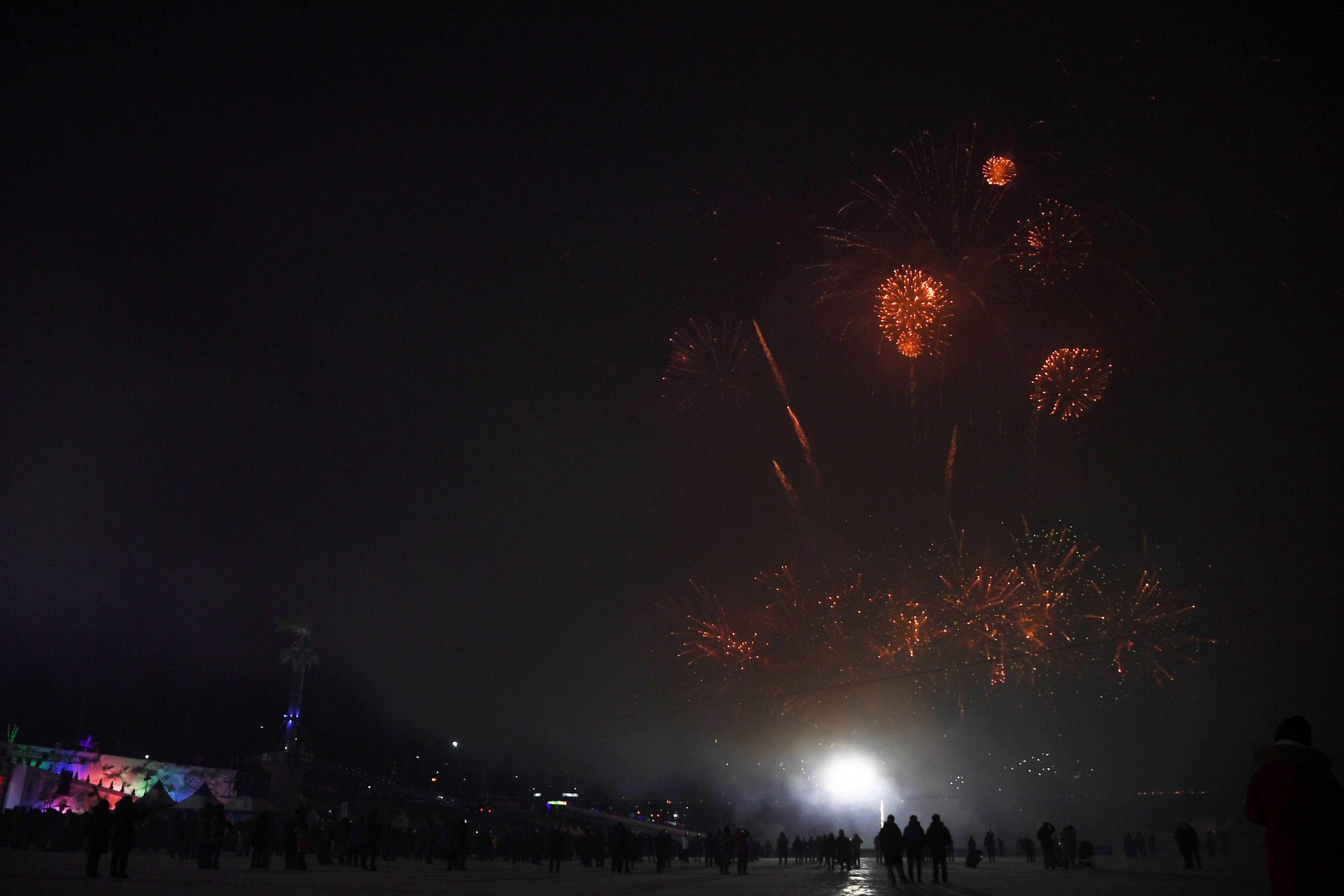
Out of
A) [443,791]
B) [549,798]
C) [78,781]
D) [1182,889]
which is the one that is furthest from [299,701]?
[1182,889]

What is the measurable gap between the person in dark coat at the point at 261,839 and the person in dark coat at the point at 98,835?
380 cm

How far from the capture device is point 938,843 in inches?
620

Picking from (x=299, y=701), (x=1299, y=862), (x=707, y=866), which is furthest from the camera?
(x=299, y=701)

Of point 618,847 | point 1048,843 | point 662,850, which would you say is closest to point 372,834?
point 618,847

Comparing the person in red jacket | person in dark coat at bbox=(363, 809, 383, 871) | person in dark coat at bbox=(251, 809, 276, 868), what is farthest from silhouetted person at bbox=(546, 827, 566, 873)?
the person in red jacket

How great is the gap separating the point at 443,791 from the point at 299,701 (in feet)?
86.8

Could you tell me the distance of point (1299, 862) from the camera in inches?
166

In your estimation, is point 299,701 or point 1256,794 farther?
point 299,701

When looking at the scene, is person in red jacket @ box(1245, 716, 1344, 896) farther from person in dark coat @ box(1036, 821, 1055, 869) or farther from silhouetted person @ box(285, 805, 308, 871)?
person in dark coat @ box(1036, 821, 1055, 869)

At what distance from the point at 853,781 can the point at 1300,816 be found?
6175 centimetres

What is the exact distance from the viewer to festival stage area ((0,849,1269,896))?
11.1m

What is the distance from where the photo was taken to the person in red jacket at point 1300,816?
4176mm

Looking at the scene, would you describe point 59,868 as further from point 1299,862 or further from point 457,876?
point 1299,862

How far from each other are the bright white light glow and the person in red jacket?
60.9 m
